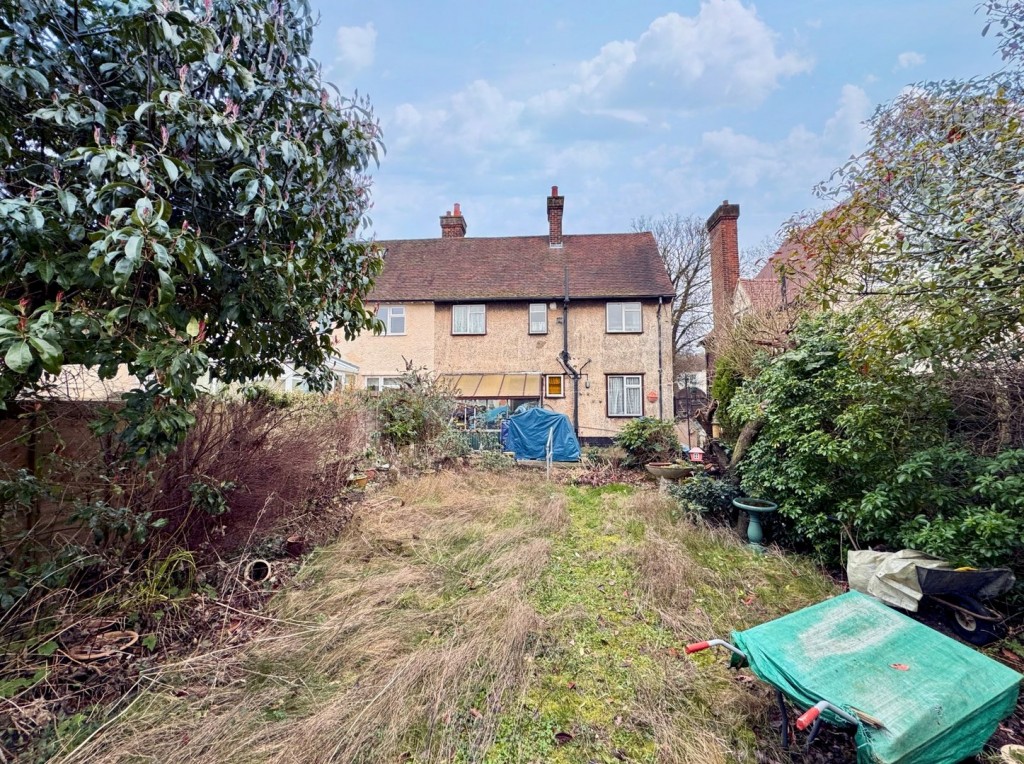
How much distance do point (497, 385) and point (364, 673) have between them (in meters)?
14.8

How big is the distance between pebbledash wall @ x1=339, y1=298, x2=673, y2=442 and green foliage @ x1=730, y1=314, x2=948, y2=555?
1101cm

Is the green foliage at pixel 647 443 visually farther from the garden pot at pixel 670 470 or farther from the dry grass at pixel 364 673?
the dry grass at pixel 364 673

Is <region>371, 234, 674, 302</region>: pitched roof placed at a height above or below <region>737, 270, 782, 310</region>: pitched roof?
above

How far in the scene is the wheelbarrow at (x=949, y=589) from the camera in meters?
3.42

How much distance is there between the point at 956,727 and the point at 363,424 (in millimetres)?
8661

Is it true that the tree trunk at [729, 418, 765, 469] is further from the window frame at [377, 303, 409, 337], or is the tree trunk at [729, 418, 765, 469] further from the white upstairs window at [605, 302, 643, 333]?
the window frame at [377, 303, 409, 337]

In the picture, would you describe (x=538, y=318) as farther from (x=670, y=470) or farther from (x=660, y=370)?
(x=670, y=470)

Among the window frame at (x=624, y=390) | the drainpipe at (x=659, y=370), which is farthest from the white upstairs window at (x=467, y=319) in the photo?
the drainpipe at (x=659, y=370)

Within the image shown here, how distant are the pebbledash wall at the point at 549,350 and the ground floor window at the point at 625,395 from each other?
187 millimetres

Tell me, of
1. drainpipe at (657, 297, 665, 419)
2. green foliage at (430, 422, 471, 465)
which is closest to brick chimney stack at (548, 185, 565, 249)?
drainpipe at (657, 297, 665, 419)

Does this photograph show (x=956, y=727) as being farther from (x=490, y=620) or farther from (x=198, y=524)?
(x=198, y=524)

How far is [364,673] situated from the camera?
2998mm

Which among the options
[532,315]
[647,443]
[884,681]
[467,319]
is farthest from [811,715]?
[467,319]

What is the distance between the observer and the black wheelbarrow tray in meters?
2.04
